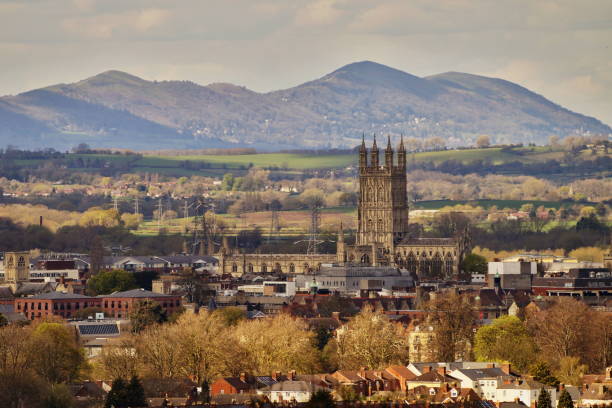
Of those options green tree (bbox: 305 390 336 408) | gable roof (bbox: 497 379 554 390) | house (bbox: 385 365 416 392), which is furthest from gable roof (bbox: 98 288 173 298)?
green tree (bbox: 305 390 336 408)

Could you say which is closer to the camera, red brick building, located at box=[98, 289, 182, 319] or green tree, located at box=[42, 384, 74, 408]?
green tree, located at box=[42, 384, 74, 408]

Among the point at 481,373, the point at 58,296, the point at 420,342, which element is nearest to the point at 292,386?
the point at 481,373

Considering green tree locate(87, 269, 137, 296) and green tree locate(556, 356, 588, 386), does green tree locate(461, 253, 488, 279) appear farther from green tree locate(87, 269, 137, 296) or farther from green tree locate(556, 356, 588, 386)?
green tree locate(556, 356, 588, 386)

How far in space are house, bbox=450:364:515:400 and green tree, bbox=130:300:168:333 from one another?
29612 millimetres

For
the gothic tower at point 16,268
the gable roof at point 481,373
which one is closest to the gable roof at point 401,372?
the gable roof at point 481,373

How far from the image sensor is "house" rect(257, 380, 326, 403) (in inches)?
3280

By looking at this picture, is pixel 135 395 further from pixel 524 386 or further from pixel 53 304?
pixel 53 304

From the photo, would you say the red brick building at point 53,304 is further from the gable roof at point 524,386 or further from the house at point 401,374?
the gable roof at point 524,386

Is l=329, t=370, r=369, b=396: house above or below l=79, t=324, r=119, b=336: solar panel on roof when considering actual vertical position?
below

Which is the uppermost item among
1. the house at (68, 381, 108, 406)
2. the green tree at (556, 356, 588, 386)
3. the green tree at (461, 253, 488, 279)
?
the green tree at (461, 253, 488, 279)

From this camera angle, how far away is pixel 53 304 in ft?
440

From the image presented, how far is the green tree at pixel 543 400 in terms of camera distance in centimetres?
7869

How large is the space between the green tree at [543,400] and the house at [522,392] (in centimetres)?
246

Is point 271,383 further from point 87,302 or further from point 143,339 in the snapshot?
point 87,302
